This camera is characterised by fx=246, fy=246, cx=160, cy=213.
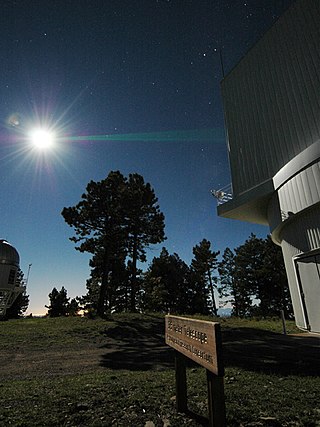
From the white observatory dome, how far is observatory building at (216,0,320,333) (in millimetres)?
22340

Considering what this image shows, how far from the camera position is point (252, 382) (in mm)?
5262

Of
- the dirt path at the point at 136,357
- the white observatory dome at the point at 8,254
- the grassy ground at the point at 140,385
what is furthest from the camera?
the white observatory dome at the point at 8,254

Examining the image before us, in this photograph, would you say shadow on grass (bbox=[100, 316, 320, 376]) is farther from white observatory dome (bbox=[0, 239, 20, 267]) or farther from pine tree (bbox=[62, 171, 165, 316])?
white observatory dome (bbox=[0, 239, 20, 267])

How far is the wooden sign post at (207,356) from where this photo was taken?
272 centimetres

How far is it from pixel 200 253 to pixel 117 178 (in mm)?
28363

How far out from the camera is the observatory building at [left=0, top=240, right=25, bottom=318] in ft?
80.6

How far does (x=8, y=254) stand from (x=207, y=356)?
2787 cm

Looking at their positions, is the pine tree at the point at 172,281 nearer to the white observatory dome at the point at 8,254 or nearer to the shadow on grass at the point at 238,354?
the white observatory dome at the point at 8,254

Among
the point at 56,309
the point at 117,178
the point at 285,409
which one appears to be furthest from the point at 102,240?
the point at 56,309

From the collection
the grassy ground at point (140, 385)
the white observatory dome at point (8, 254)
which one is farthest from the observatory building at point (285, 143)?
the white observatory dome at point (8, 254)

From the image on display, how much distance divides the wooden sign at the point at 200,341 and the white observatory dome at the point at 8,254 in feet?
85.9

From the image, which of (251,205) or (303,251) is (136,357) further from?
(251,205)

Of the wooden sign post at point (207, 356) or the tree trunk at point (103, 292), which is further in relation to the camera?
the tree trunk at point (103, 292)

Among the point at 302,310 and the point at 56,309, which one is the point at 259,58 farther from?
the point at 56,309
